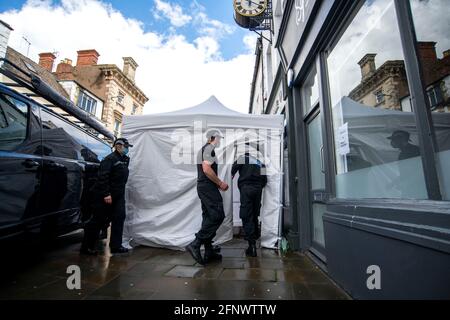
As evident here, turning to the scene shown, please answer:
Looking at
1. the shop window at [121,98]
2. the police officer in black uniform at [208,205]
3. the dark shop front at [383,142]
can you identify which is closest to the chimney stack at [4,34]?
the shop window at [121,98]

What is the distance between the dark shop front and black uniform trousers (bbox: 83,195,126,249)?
3.11 metres

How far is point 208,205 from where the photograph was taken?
3.35 meters

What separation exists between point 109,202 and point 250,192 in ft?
7.36

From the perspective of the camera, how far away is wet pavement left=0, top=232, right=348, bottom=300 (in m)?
2.27

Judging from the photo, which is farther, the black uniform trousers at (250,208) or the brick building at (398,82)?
the black uniform trousers at (250,208)

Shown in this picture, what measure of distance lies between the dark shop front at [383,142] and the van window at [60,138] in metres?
3.86

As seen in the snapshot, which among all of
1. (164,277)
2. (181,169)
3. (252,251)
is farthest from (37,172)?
(252,251)

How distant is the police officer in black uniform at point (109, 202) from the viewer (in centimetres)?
362

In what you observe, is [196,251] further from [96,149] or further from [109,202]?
[96,149]

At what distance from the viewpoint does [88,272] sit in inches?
113

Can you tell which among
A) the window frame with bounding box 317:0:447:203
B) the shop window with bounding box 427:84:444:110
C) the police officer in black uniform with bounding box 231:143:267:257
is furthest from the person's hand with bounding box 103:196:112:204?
the shop window with bounding box 427:84:444:110

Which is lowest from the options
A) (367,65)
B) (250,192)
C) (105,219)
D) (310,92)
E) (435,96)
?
(105,219)

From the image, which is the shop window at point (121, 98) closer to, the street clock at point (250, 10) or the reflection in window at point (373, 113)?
the street clock at point (250, 10)

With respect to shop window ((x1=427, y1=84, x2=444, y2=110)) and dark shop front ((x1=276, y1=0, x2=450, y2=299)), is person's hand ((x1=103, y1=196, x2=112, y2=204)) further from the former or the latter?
shop window ((x1=427, y1=84, x2=444, y2=110))
